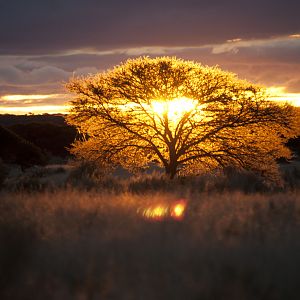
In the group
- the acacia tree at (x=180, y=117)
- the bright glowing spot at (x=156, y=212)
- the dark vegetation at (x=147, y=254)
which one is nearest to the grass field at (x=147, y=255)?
the dark vegetation at (x=147, y=254)

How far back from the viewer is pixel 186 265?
7.55 meters

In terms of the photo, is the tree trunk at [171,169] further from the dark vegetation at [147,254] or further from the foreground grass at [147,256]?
the foreground grass at [147,256]

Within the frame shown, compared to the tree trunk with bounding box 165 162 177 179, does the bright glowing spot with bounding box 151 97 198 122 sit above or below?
above

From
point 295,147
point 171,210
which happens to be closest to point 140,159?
point 171,210

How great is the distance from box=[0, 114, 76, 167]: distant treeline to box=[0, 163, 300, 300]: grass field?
20583 millimetres

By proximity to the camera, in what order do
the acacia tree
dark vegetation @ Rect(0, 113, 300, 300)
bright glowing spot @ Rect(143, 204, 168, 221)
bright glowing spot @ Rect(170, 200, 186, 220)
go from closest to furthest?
dark vegetation @ Rect(0, 113, 300, 300)
bright glowing spot @ Rect(143, 204, 168, 221)
bright glowing spot @ Rect(170, 200, 186, 220)
the acacia tree

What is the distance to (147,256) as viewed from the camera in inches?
310

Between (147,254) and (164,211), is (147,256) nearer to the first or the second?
(147,254)

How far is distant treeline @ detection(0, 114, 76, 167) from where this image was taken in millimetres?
39281

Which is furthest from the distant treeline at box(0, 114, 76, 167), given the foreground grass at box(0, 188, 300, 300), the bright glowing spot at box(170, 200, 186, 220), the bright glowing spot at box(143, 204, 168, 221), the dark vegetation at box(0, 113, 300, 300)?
the foreground grass at box(0, 188, 300, 300)

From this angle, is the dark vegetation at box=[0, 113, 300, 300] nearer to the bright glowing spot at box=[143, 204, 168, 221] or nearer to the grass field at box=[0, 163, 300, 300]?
the grass field at box=[0, 163, 300, 300]

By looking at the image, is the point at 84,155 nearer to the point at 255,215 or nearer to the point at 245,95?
the point at 245,95

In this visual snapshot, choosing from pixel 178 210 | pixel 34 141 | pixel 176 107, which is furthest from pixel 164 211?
pixel 34 141

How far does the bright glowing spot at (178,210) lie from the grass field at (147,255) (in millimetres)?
221
